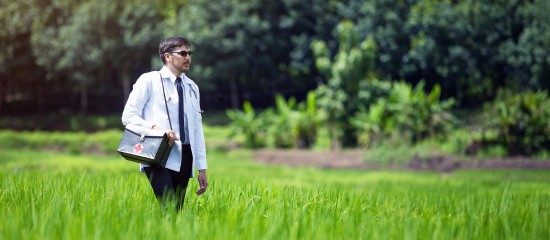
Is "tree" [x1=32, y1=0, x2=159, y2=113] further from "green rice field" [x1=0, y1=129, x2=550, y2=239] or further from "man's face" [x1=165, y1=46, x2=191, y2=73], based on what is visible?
"man's face" [x1=165, y1=46, x2=191, y2=73]

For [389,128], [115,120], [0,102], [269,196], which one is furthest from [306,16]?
[269,196]

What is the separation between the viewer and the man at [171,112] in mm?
4258

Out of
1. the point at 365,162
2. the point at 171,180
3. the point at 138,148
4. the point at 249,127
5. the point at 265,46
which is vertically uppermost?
the point at 265,46

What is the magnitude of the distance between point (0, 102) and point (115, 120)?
7840mm

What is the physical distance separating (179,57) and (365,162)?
12203 millimetres

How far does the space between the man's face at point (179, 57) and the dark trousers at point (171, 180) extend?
55cm

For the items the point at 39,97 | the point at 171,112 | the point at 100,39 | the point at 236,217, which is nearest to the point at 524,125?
the point at 171,112

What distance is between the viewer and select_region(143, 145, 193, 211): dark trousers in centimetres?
423

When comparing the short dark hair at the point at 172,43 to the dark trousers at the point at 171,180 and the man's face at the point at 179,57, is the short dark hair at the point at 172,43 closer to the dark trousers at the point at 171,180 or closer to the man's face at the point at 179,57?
the man's face at the point at 179,57

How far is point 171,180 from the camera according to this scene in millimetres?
4320

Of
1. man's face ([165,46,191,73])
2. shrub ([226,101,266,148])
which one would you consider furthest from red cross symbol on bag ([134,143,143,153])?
shrub ([226,101,266,148])

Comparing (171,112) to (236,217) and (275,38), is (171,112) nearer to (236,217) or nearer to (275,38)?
(236,217)

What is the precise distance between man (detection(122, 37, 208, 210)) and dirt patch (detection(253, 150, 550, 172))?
37.0 feet

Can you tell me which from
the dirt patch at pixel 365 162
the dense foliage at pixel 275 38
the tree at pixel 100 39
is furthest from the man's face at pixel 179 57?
the tree at pixel 100 39
